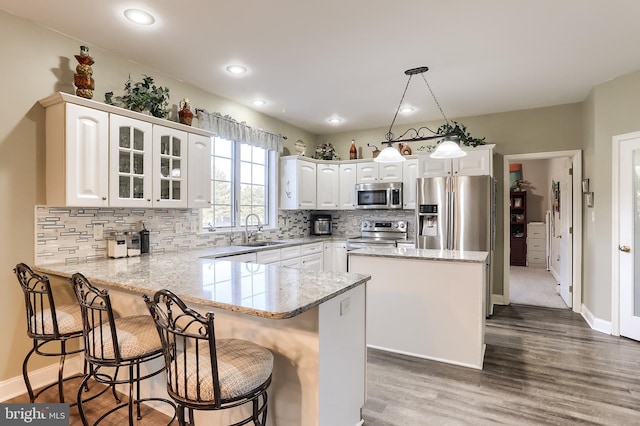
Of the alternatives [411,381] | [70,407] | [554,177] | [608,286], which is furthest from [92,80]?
[554,177]

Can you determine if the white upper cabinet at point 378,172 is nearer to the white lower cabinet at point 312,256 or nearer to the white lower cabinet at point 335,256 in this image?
the white lower cabinet at point 335,256

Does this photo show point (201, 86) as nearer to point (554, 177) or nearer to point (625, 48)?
point (625, 48)

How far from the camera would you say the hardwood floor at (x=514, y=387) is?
7.13ft

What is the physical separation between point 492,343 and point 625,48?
2.86 m

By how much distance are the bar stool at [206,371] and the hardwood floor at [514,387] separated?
100cm

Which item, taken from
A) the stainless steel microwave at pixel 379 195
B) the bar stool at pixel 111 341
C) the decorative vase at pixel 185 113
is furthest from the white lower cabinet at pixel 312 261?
the bar stool at pixel 111 341

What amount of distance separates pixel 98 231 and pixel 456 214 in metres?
3.84

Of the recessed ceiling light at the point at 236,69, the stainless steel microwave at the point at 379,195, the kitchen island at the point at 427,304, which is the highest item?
the recessed ceiling light at the point at 236,69

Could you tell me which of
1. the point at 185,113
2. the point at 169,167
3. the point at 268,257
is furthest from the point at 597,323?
the point at 185,113

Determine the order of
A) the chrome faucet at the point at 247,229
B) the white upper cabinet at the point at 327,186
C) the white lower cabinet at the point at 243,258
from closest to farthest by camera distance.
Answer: the white lower cabinet at the point at 243,258 < the chrome faucet at the point at 247,229 < the white upper cabinet at the point at 327,186

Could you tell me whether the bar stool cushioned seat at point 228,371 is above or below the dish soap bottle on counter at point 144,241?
below

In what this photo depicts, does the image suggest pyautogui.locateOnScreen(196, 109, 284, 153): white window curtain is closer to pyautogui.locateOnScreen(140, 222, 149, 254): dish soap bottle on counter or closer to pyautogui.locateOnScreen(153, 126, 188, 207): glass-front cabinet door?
pyautogui.locateOnScreen(153, 126, 188, 207): glass-front cabinet door

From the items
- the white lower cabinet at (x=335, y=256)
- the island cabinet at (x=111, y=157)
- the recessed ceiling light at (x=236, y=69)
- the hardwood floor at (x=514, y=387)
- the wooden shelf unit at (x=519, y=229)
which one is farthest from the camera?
the wooden shelf unit at (x=519, y=229)

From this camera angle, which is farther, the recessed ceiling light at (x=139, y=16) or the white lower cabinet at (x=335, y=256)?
the white lower cabinet at (x=335, y=256)
